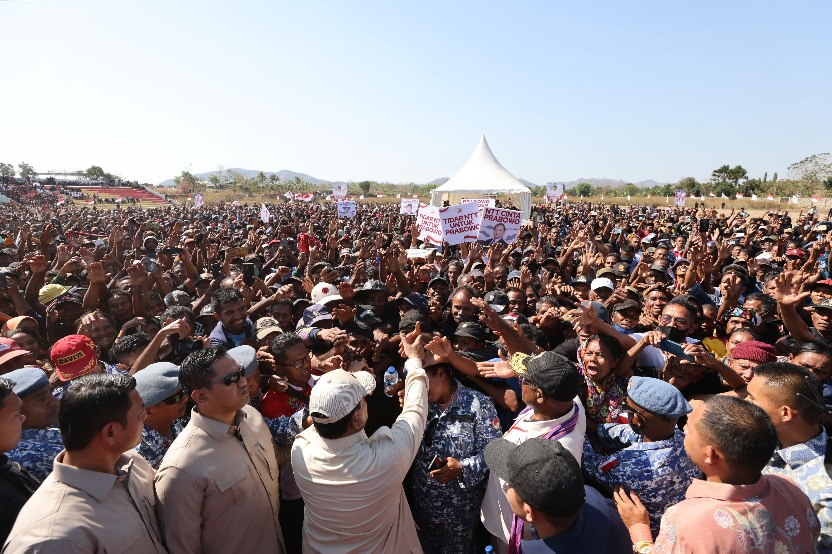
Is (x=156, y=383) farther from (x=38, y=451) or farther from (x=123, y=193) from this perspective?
(x=123, y=193)

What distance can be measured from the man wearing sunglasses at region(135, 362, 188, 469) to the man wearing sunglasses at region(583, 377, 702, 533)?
85.5 inches

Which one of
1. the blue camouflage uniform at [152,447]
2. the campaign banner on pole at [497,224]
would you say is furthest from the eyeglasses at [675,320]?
the campaign banner on pole at [497,224]

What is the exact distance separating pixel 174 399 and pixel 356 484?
117 centimetres

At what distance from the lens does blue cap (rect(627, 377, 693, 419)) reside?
201 centimetres

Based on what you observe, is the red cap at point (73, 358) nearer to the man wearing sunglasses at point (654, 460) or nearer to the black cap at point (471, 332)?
the black cap at point (471, 332)

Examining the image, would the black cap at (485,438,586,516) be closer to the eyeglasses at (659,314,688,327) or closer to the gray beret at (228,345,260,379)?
the gray beret at (228,345,260,379)

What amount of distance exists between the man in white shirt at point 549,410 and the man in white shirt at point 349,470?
1.72 feet

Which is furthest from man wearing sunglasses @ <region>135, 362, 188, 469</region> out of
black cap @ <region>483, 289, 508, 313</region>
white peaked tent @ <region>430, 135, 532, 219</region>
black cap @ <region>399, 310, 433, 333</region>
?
white peaked tent @ <region>430, 135, 532, 219</region>

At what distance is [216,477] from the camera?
1861 millimetres

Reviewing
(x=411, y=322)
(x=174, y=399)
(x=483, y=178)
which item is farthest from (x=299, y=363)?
(x=483, y=178)

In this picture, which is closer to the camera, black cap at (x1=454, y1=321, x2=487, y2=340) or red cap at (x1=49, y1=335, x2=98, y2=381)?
red cap at (x1=49, y1=335, x2=98, y2=381)

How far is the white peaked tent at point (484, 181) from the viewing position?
20891mm

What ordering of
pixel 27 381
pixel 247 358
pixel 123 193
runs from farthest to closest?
1. pixel 123 193
2. pixel 247 358
3. pixel 27 381

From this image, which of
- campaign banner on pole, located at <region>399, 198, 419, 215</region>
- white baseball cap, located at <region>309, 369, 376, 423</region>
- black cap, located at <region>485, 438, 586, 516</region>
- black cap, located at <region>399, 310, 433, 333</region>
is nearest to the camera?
black cap, located at <region>485, 438, 586, 516</region>
